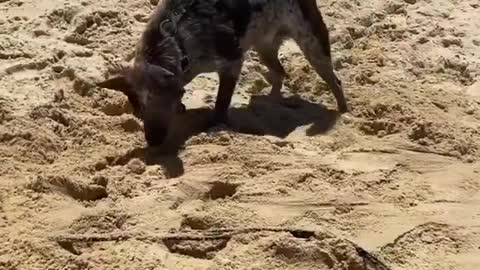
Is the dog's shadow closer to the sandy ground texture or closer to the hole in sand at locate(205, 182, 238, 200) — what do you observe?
the sandy ground texture

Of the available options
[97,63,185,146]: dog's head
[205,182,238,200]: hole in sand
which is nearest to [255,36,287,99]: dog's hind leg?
[97,63,185,146]: dog's head

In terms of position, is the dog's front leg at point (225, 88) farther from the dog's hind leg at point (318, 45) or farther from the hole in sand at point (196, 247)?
the hole in sand at point (196, 247)

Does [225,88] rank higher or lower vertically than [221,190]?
higher

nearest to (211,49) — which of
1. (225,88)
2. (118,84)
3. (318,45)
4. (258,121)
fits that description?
(225,88)

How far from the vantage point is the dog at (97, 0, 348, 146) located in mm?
6116

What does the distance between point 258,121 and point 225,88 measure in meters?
0.32

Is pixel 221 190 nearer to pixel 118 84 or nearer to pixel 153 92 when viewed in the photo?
pixel 153 92

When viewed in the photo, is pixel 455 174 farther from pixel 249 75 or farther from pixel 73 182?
pixel 73 182

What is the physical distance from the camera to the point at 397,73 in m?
7.27

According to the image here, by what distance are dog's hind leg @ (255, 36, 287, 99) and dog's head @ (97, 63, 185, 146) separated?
1009mm

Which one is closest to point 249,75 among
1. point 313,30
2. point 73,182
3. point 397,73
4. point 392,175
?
point 313,30

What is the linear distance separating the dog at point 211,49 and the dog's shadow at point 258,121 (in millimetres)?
93

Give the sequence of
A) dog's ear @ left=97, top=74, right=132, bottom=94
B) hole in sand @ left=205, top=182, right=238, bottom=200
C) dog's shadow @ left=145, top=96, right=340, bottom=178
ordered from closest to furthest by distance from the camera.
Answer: hole in sand @ left=205, top=182, right=238, bottom=200 → dog's shadow @ left=145, top=96, right=340, bottom=178 → dog's ear @ left=97, top=74, right=132, bottom=94

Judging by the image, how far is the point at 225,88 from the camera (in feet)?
21.4
